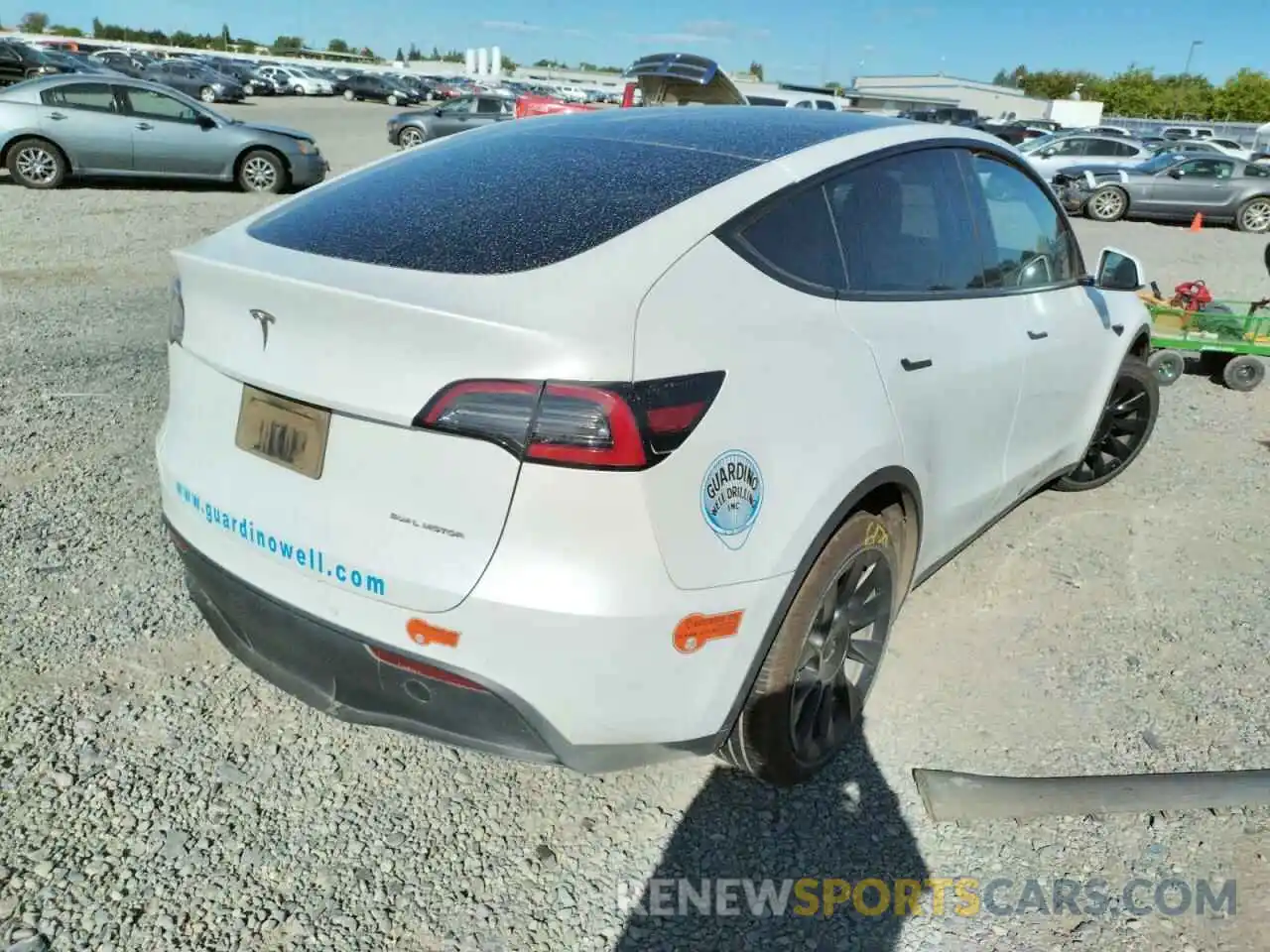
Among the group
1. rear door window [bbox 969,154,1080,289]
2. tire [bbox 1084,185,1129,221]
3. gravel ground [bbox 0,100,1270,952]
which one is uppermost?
rear door window [bbox 969,154,1080,289]

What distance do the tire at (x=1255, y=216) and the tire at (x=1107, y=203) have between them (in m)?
2.41

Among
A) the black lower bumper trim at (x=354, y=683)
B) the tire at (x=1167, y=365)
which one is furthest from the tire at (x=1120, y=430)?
the black lower bumper trim at (x=354, y=683)

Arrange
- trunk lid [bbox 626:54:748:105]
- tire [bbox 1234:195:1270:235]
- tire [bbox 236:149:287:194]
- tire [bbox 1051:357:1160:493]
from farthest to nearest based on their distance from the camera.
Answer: tire [bbox 1234:195:1270:235] → tire [bbox 236:149:287:194] → trunk lid [bbox 626:54:748:105] → tire [bbox 1051:357:1160:493]

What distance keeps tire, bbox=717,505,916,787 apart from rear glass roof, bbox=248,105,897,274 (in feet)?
3.18

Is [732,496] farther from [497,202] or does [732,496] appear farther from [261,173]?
[261,173]

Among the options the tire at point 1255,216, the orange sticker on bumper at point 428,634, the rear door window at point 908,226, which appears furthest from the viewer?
the tire at point 1255,216

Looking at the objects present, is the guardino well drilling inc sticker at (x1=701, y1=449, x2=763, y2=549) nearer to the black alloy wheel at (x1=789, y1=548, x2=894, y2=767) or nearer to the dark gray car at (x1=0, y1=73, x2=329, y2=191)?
the black alloy wheel at (x1=789, y1=548, x2=894, y2=767)

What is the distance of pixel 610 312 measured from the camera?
5.94 feet

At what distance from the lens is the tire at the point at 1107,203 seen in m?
17.6

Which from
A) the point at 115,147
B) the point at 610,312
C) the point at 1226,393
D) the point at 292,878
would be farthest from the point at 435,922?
the point at 115,147

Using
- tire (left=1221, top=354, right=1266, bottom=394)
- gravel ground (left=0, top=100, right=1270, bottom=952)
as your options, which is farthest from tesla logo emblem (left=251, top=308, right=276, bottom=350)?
tire (left=1221, top=354, right=1266, bottom=394)

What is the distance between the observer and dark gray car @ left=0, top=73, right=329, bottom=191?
451 inches

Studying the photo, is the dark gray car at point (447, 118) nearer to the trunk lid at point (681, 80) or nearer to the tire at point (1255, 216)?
the trunk lid at point (681, 80)

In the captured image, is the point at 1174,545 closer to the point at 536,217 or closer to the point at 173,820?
the point at 536,217
